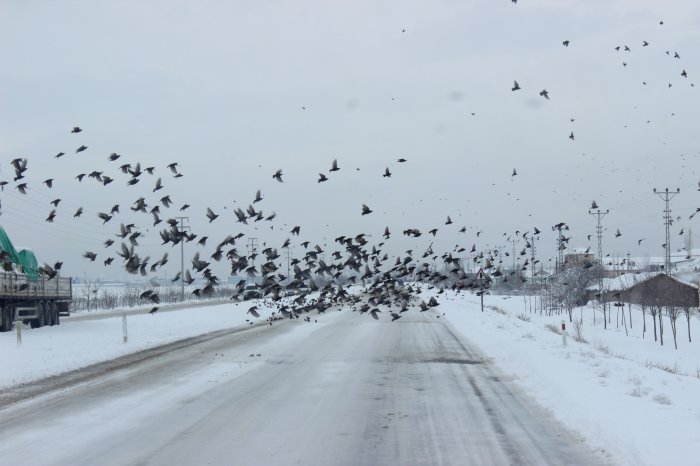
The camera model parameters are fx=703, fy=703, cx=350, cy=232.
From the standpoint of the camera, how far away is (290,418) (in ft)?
34.3

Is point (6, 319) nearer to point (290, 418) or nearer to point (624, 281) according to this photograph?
point (290, 418)

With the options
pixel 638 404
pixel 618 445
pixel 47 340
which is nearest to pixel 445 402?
pixel 638 404

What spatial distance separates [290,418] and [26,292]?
80.9ft

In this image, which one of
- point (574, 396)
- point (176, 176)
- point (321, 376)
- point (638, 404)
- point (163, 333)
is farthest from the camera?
point (163, 333)

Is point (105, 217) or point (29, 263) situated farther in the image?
point (29, 263)

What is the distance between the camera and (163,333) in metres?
30.4

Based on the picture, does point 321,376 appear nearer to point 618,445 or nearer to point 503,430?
point 503,430

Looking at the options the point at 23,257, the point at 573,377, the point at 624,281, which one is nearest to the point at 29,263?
the point at 23,257

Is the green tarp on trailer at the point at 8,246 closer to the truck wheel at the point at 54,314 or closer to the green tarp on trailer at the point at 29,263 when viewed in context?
the green tarp on trailer at the point at 29,263

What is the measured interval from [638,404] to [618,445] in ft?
8.83

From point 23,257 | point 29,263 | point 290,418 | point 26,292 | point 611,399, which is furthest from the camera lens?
point 29,263

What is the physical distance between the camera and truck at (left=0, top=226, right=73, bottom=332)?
2977cm

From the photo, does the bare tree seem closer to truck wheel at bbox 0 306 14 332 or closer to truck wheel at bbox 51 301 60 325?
truck wheel at bbox 51 301 60 325

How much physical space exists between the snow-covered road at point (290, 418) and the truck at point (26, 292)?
1414 cm
